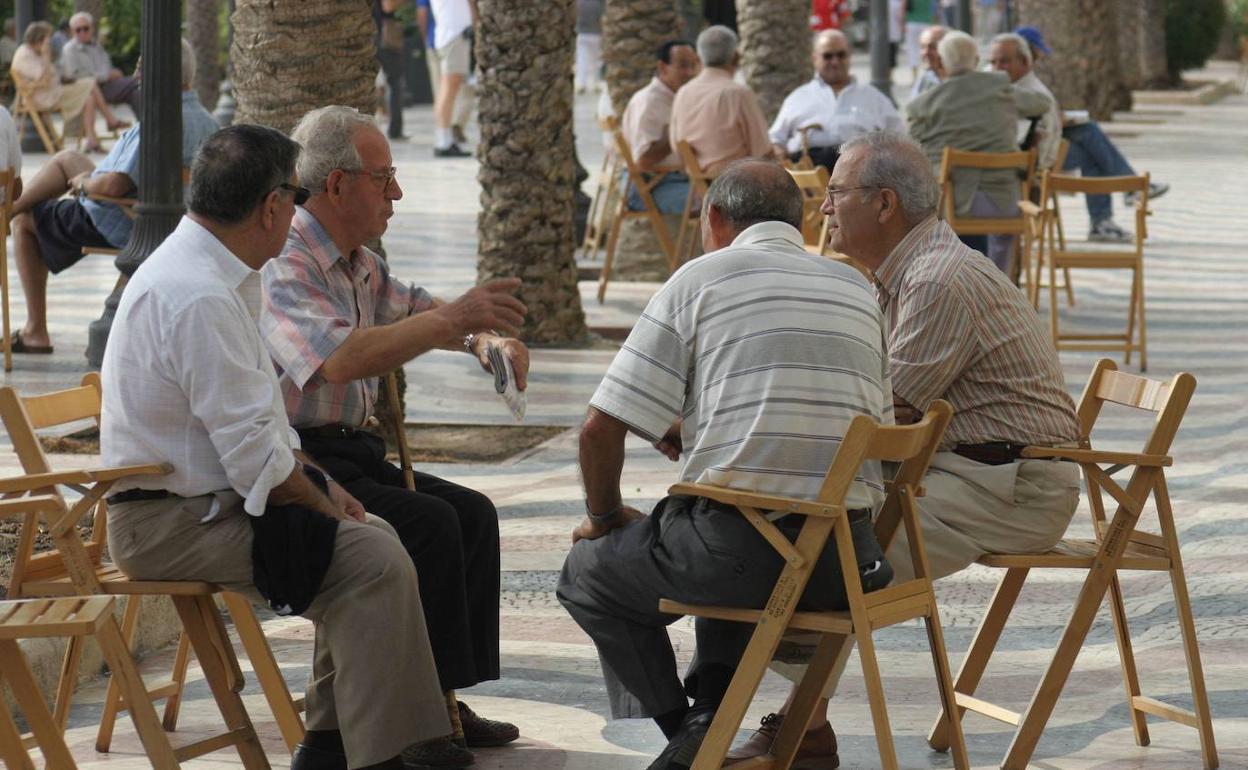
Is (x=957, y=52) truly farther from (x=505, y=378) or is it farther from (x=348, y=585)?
(x=348, y=585)

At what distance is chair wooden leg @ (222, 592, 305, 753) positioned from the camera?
3982 millimetres

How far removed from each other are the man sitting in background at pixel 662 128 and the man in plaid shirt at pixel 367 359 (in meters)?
7.06

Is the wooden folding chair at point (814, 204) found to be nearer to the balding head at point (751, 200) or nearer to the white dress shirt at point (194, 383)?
the balding head at point (751, 200)

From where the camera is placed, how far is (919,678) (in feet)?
16.3

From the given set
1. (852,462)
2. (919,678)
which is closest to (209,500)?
(852,462)

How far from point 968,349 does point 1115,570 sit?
596 mm

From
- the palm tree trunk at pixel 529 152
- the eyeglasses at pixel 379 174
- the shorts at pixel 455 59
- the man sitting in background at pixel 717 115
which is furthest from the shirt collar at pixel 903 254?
the shorts at pixel 455 59

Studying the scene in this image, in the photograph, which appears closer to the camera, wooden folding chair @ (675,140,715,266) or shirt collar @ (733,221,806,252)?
shirt collar @ (733,221,806,252)

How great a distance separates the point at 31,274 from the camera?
9.43m

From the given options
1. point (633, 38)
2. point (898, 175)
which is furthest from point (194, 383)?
point (633, 38)

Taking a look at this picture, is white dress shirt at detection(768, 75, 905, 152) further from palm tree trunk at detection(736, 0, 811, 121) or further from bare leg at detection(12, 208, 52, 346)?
bare leg at detection(12, 208, 52, 346)

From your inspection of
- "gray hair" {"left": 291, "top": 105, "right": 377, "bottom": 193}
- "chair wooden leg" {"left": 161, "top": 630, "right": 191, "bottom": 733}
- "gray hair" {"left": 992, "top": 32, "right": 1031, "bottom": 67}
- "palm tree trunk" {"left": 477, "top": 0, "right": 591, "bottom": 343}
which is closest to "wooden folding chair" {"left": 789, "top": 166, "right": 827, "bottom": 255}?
"palm tree trunk" {"left": 477, "top": 0, "right": 591, "bottom": 343}

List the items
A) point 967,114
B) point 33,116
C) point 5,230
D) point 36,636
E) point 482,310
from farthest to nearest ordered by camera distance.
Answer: point 33,116 → point 967,114 → point 5,230 → point 482,310 → point 36,636

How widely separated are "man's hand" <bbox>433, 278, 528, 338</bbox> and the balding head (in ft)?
1.54
